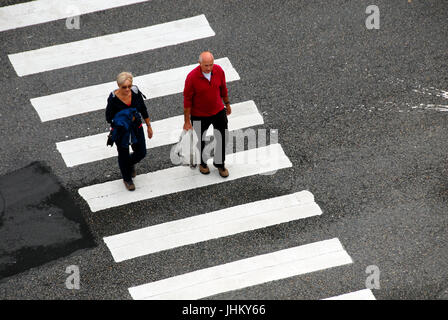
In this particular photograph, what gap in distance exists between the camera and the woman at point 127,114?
31.3 ft

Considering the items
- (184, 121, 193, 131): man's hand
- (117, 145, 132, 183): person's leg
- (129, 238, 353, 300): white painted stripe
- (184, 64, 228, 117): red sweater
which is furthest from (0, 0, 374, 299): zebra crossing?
(184, 64, 228, 117): red sweater

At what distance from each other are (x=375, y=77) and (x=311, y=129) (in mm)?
1443

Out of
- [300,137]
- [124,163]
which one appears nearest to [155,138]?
[124,163]

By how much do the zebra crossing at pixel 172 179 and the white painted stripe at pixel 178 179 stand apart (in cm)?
1

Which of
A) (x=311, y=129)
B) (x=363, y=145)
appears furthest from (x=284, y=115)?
(x=363, y=145)

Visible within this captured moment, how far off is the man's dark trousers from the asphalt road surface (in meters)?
0.39

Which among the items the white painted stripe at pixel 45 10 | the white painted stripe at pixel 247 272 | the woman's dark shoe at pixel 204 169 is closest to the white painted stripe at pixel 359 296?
the white painted stripe at pixel 247 272

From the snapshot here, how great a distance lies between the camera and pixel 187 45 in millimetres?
12414

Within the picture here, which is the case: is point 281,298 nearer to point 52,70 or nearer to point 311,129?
point 311,129

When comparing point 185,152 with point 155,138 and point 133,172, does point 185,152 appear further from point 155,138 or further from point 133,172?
point 133,172

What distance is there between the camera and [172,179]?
10.7 meters

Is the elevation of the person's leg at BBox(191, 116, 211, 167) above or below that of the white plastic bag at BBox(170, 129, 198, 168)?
above

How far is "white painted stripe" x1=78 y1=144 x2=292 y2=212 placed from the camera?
1049 centimetres

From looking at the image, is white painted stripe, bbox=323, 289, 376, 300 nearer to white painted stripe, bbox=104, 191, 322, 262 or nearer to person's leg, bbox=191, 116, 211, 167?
white painted stripe, bbox=104, 191, 322, 262
